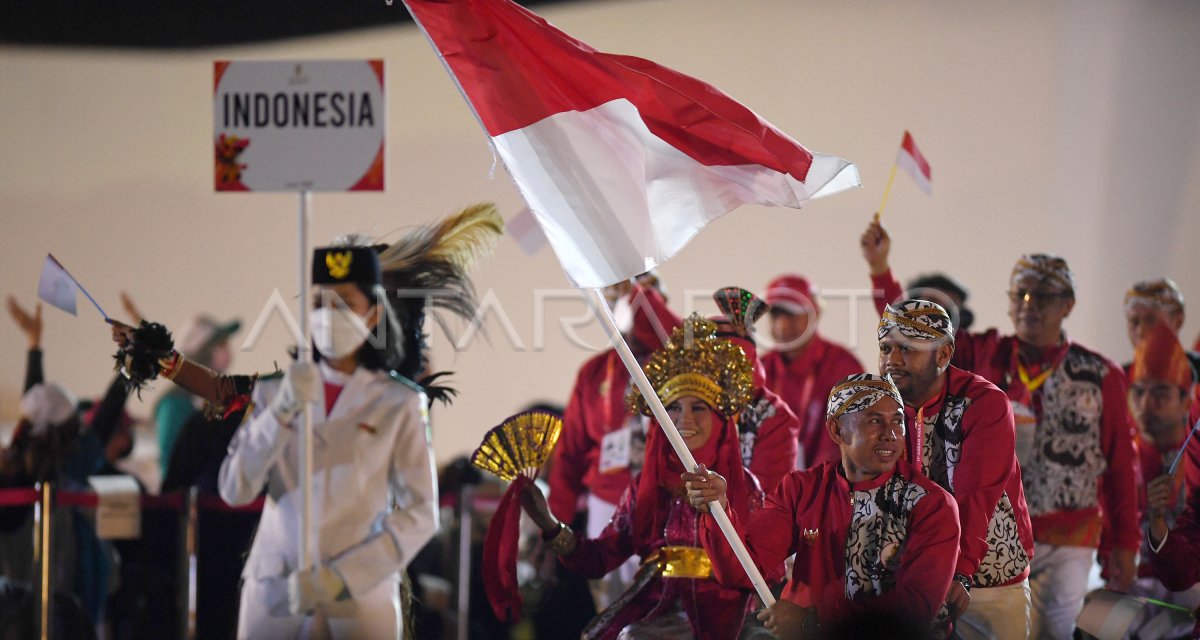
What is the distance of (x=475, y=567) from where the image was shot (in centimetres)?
741

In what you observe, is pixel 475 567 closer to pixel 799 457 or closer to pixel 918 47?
pixel 799 457

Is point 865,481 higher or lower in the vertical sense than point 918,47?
lower

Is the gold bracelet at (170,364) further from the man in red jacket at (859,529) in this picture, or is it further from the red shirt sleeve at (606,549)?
the man in red jacket at (859,529)

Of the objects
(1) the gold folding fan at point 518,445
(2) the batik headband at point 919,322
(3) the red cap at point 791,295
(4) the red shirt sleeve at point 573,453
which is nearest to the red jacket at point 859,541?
(2) the batik headband at point 919,322

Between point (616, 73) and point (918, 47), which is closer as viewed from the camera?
point (616, 73)

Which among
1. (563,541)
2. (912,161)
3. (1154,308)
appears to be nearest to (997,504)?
(563,541)

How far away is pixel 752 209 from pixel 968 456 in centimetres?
548

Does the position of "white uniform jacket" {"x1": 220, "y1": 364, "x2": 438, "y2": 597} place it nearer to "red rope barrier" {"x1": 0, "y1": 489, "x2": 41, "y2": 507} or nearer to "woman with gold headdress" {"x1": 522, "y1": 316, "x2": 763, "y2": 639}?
"woman with gold headdress" {"x1": 522, "y1": 316, "x2": 763, "y2": 639}

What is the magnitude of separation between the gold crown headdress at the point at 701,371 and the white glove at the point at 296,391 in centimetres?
118

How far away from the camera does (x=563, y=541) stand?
4.95 metres

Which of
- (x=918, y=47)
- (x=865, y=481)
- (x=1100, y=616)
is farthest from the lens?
(x=918, y=47)

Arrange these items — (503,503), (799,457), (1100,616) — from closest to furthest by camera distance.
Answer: (503,503) → (1100,616) → (799,457)

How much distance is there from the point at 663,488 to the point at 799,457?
7.87 feet

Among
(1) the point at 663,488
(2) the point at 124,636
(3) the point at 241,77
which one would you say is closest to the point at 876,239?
(1) the point at 663,488
